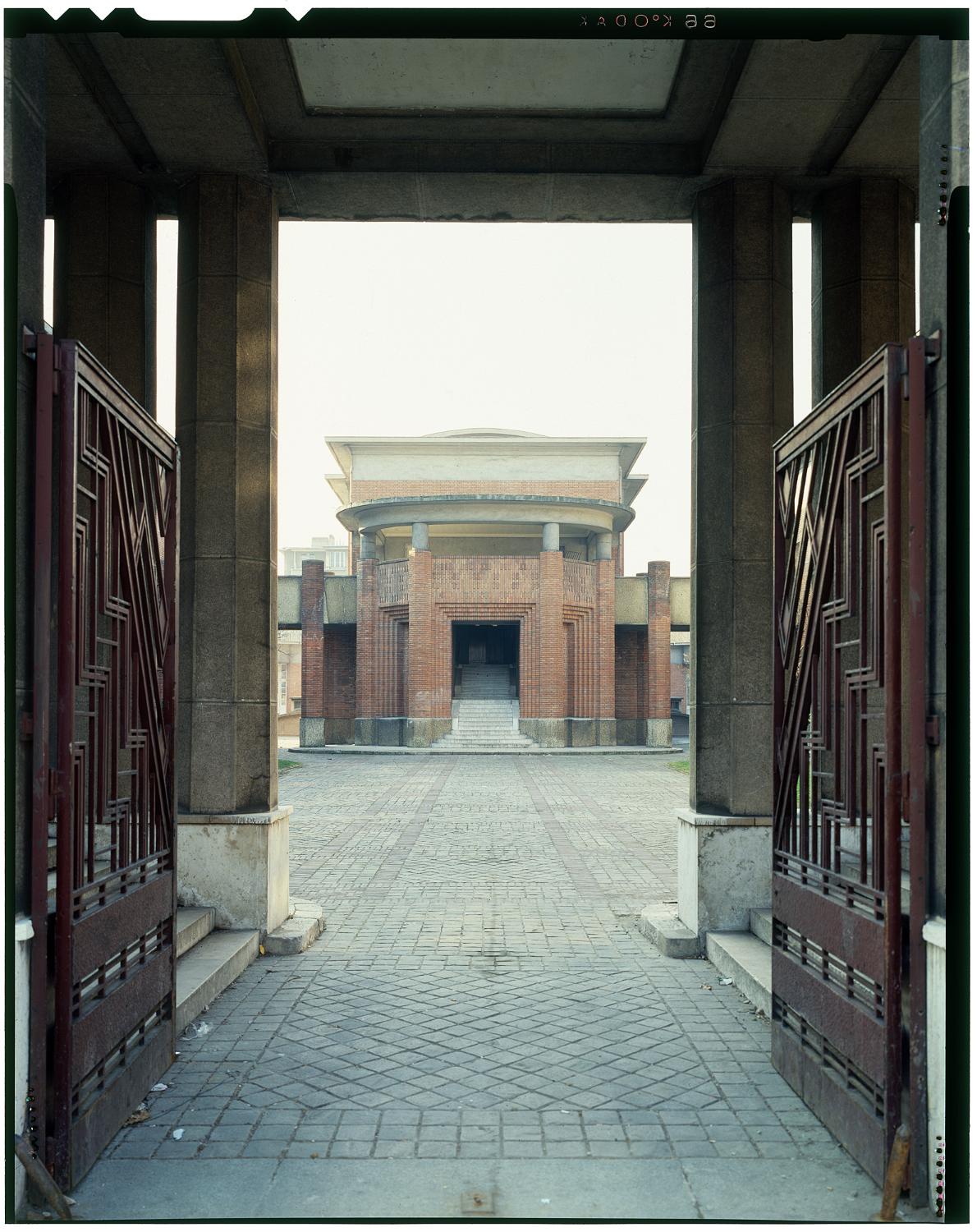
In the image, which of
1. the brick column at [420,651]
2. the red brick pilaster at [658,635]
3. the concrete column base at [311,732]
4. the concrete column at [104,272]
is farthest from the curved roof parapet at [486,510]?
the concrete column at [104,272]

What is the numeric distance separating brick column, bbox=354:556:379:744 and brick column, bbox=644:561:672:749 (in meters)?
9.18

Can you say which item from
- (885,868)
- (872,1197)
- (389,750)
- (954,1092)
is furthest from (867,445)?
(389,750)

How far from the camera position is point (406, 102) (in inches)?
253

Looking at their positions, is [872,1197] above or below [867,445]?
below

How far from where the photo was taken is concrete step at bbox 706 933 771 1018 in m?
5.59

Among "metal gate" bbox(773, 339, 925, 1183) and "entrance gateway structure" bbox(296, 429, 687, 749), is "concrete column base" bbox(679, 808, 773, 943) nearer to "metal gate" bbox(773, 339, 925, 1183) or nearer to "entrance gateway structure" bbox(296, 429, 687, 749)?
"metal gate" bbox(773, 339, 925, 1183)

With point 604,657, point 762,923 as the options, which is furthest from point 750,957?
point 604,657

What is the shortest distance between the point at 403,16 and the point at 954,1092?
3623 mm

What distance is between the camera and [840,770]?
172 inches

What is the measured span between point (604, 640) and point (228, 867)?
2543cm

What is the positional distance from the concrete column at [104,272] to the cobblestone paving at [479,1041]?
441cm

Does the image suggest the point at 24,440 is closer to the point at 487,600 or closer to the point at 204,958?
the point at 204,958

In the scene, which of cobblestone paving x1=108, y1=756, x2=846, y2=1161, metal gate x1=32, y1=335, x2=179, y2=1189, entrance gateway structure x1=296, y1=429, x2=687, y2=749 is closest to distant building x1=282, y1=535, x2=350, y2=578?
entrance gateway structure x1=296, y1=429, x2=687, y2=749

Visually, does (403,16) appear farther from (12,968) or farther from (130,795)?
(130,795)
